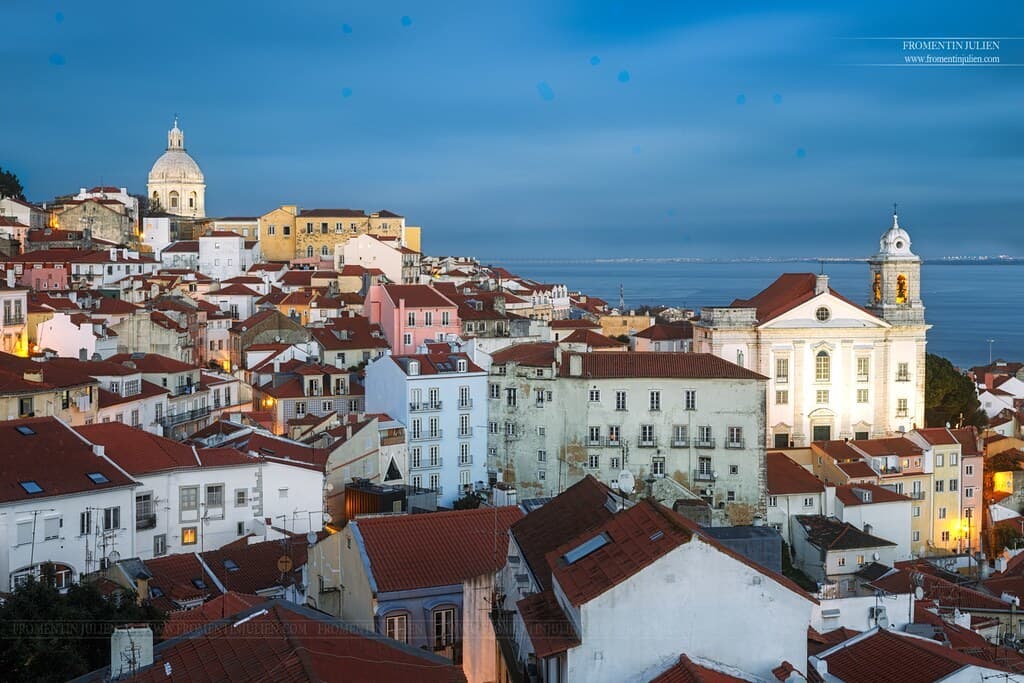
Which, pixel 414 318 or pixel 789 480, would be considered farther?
pixel 414 318

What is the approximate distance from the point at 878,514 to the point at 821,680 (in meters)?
24.9

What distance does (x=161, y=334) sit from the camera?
42000mm

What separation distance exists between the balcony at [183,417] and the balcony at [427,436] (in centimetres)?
648

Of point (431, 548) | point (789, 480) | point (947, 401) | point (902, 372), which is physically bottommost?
point (789, 480)

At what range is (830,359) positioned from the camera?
46.4 meters

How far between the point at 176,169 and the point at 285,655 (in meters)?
85.3

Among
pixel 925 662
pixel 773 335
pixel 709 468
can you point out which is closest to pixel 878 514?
pixel 709 468

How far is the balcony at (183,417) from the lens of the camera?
3250cm

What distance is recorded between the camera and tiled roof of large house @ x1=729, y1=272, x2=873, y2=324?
153 ft

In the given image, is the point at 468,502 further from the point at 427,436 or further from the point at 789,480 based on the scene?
the point at 789,480


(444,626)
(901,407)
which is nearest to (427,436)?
(444,626)

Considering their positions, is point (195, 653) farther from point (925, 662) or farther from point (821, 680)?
point (925, 662)

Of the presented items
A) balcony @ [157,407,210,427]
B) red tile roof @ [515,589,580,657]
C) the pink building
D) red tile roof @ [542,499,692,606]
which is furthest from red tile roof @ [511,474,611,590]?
the pink building

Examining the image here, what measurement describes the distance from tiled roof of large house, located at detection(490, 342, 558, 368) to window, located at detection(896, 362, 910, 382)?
54.1 feet
